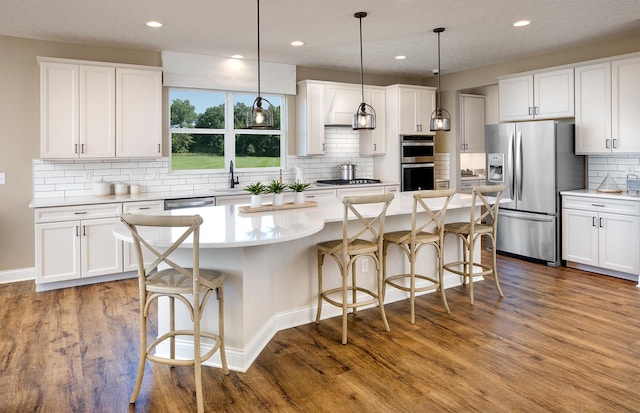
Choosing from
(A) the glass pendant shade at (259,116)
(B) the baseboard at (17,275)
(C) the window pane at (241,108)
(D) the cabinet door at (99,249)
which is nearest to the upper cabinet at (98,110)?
(D) the cabinet door at (99,249)

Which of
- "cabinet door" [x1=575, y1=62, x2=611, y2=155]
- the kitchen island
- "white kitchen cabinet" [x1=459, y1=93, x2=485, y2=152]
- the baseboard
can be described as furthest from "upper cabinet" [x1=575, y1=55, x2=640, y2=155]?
the baseboard

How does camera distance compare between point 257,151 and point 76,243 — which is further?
point 257,151

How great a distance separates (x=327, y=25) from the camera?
15.1 feet

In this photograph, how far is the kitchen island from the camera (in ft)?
9.20

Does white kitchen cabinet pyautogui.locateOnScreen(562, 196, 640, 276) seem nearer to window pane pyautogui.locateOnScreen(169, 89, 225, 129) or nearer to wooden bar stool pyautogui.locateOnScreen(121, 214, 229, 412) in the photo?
wooden bar stool pyautogui.locateOnScreen(121, 214, 229, 412)

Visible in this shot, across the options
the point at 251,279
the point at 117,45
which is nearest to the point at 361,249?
the point at 251,279

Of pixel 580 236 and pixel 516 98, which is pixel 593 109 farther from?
pixel 580 236

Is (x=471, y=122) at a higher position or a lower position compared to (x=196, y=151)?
higher

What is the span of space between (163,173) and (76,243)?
1409 mm

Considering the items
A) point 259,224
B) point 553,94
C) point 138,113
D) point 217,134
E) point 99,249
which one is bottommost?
point 99,249

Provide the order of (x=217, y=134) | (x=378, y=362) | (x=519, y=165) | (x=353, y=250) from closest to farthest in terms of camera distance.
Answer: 1. (x=378, y=362)
2. (x=353, y=250)
3. (x=519, y=165)
4. (x=217, y=134)

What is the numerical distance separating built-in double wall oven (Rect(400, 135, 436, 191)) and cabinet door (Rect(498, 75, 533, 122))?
126 cm

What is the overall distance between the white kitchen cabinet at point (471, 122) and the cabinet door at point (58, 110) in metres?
5.76

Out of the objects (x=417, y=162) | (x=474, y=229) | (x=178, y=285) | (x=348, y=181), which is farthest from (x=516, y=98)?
(x=178, y=285)
